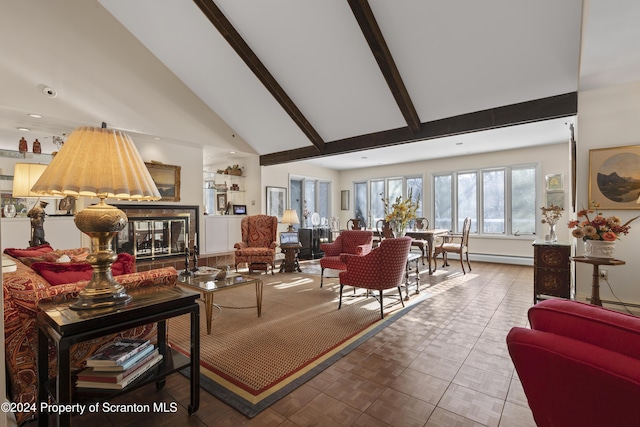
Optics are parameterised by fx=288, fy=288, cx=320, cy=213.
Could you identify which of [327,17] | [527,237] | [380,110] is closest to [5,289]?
[327,17]

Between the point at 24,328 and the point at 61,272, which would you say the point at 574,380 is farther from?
the point at 61,272

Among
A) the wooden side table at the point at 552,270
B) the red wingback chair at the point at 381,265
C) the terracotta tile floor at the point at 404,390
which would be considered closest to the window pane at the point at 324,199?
the red wingback chair at the point at 381,265

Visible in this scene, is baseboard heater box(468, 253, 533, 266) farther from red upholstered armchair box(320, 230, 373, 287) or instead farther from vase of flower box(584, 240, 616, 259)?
vase of flower box(584, 240, 616, 259)

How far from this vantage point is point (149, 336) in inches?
81.4

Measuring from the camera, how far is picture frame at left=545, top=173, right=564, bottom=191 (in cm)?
582

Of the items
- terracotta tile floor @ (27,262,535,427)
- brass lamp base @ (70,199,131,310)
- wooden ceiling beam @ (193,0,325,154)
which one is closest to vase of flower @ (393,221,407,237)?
terracotta tile floor @ (27,262,535,427)

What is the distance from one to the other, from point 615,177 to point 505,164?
11.7ft

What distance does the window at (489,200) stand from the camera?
634cm

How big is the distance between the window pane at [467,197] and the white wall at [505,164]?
0.28 metres

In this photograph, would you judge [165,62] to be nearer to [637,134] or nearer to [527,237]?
[637,134]

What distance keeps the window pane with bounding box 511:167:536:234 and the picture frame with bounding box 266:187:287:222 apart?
541 cm

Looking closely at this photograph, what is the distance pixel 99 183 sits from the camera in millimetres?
1312

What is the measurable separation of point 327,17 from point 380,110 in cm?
153

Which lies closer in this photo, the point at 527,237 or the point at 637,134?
the point at 637,134
